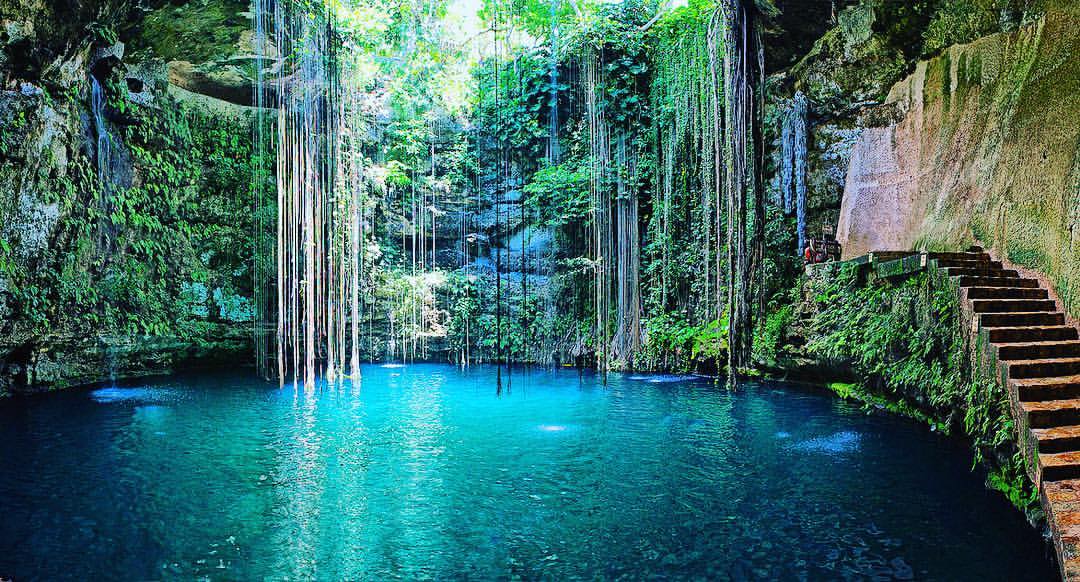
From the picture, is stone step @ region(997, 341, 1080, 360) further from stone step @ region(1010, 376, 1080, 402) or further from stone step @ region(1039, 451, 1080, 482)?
stone step @ region(1039, 451, 1080, 482)

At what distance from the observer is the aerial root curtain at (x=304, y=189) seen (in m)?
10.8

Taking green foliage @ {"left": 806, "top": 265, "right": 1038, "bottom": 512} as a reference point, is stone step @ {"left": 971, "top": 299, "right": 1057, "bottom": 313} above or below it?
above

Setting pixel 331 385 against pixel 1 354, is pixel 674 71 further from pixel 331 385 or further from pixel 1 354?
pixel 1 354

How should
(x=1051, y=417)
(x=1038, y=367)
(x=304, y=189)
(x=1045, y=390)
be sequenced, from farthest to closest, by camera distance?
(x=304, y=189) < (x=1038, y=367) < (x=1045, y=390) < (x=1051, y=417)

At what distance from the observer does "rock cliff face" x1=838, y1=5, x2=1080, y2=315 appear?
5715 millimetres

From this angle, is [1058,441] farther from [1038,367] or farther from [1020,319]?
[1020,319]

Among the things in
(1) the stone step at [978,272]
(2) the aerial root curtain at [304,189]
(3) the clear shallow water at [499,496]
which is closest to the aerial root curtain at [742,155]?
(3) the clear shallow water at [499,496]

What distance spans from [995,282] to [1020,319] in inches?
24.7

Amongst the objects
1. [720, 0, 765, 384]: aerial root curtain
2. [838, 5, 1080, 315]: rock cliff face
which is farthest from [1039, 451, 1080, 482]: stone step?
[720, 0, 765, 384]: aerial root curtain

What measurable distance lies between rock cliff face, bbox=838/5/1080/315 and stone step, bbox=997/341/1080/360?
0.37m

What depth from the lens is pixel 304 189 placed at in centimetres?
1178

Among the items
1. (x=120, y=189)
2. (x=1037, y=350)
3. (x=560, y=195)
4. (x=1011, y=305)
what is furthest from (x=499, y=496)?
(x=560, y=195)

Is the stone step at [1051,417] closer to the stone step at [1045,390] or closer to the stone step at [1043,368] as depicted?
the stone step at [1045,390]

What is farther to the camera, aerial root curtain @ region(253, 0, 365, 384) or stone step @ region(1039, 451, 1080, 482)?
aerial root curtain @ region(253, 0, 365, 384)
